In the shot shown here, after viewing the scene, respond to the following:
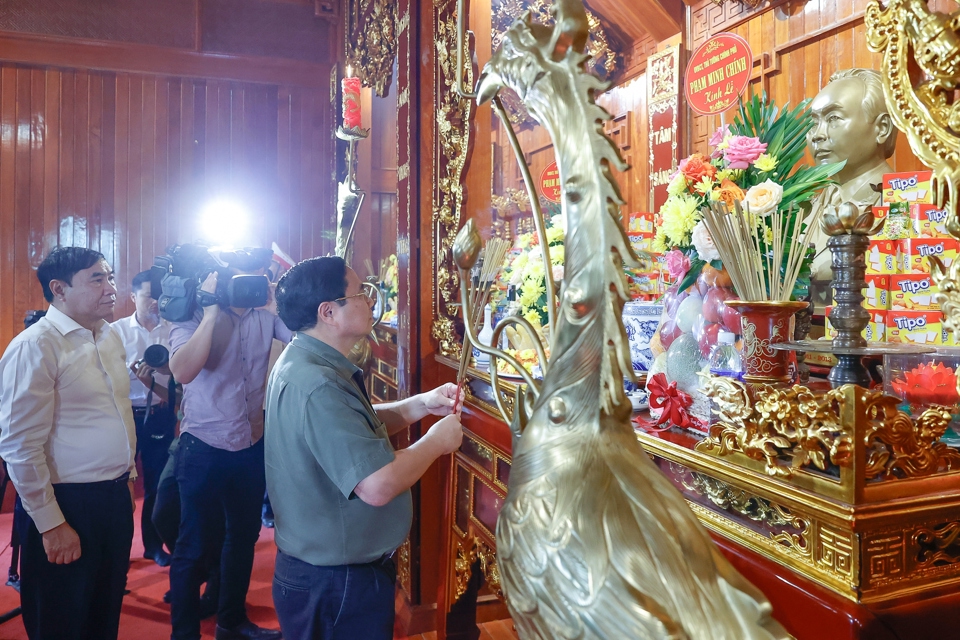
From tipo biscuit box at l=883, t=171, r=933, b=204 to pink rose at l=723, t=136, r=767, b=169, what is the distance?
0.24 meters

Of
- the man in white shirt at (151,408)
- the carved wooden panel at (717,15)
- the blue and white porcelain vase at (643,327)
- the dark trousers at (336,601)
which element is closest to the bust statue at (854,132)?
the blue and white porcelain vase at (643,327)

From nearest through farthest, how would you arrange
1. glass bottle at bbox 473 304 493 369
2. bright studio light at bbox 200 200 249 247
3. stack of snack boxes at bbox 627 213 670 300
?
stack of snack boxes at bbox 627 213 670 300 → glass bottle at bbox 473 304 493 369 → bright studio light at bbox 200 200 249 247

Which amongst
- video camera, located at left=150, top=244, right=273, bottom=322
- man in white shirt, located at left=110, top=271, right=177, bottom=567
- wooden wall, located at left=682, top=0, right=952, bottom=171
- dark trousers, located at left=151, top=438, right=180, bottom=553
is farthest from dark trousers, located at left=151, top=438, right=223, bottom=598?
wooden wall, located at left=682, top=0, right=952, bottom=171

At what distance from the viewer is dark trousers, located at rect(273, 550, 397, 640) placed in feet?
4.61

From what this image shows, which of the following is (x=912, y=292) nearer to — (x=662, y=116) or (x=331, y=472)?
(x=331, y=472)

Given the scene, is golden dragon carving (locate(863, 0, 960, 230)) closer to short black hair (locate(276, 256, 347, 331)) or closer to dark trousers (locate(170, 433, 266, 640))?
short black hair (locate(276, 256, 347, 331))

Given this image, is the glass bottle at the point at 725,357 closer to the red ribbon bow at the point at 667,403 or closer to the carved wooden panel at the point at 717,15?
the red ribbon bow at the point at 667,403

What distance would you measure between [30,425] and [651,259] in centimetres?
165

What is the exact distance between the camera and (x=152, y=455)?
3.20 metres

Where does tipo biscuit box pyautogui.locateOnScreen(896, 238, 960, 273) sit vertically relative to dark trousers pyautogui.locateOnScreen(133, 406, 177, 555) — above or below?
above

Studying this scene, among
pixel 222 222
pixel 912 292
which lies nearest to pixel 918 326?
pixel 912 292

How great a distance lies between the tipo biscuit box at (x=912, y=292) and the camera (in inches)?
43.9

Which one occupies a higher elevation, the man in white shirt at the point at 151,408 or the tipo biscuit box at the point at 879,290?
the tipo biscuit box at the point at 879,290

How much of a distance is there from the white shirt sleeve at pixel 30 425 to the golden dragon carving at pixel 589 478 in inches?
70.5
